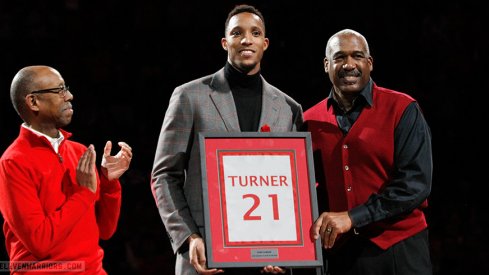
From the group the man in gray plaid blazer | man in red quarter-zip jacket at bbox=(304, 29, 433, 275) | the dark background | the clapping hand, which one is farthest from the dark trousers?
the dark background

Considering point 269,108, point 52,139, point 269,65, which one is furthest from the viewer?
point 269,65

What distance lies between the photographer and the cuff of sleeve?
7.70 ft

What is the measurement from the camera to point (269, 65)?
4602 millimetres

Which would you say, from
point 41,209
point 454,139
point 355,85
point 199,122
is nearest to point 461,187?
point 454,139

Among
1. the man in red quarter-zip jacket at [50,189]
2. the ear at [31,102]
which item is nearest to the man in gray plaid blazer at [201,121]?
the man in red quarter-zip jacket at [50,189]

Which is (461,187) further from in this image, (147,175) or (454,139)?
(147,175)

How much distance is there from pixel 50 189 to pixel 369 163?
0.97 meters

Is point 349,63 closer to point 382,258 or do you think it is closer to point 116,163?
point 382,258

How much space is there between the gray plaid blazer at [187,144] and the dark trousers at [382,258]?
437 millimetres

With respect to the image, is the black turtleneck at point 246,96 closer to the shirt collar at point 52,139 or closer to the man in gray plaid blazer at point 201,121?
the man in gray plaid blazer at point 201,121

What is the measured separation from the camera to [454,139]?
14.8 feet

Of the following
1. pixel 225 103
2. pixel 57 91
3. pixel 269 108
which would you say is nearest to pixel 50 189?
pixel 57 91

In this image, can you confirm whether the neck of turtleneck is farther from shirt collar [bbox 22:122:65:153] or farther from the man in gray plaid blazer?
shirt collar [bbox 22:122:65:153]

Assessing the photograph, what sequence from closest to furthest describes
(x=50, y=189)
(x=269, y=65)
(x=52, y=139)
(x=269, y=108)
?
(x=50, y=189) < (x=52, y=139) < (x=269, y=108) < (x=269, y=65)
